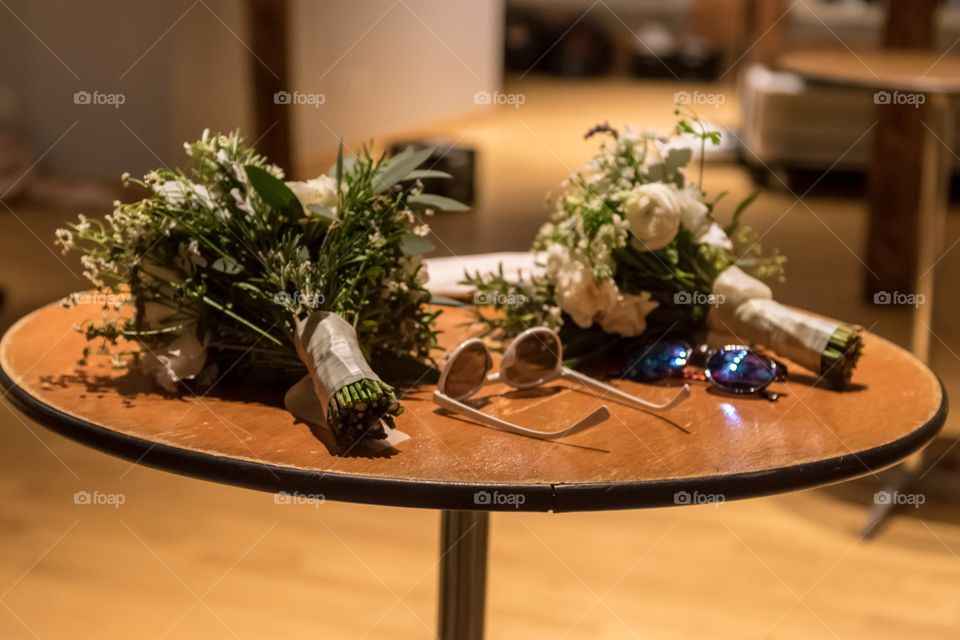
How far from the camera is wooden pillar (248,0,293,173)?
6645mm

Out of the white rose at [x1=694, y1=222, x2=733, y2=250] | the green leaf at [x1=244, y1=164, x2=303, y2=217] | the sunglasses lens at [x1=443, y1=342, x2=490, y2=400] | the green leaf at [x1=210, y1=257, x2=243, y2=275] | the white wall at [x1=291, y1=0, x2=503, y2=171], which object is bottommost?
the white wall at [x1=291, y1=0, x2=503, y2=171]

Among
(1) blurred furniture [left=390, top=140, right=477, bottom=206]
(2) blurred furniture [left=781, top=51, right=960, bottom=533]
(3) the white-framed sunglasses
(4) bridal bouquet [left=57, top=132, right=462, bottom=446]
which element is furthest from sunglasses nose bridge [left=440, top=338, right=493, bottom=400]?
(1) blurred furniture [left=390, top=140, right=477, bottom=206]

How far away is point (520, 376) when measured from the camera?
1.53 metres

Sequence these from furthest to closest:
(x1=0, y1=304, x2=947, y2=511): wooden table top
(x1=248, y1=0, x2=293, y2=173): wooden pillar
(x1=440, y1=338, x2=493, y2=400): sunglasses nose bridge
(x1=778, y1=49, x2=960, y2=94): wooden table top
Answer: (x1=248, y1=0, x2=293, y2=173): wooden pillar, (x1=778, y1=49, x2=960, y2=94): wooden table top, (x1=440, y1=338, x2=493, y2=400): sunglasses nose bridge, (x1=0, y1=304, x2=947, y2=511): wooden table top

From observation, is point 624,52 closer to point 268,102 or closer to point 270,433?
point 268,102

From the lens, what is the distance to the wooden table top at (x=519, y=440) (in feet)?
3.99

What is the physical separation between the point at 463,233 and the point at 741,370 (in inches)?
199

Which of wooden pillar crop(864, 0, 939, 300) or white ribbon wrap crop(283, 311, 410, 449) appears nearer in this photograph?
white ribbon wrap crop(283, 311, 410, 449)

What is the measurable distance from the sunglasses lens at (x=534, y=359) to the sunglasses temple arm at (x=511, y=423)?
120 mm

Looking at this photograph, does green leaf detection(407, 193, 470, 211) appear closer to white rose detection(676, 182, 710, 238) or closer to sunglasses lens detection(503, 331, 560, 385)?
sunglasses lens detection(503, 331, 560, 385)

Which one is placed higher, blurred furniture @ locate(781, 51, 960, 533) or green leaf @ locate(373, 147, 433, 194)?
green leaf @ locate(373, 147, 433, 194)

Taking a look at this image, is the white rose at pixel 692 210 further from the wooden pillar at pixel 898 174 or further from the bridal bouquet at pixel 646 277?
the wooden pillar at pixel 898 174

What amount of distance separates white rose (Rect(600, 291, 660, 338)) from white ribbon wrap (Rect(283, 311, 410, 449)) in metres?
0.37

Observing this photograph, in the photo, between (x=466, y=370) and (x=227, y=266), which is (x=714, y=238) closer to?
(x=466, y=370)
